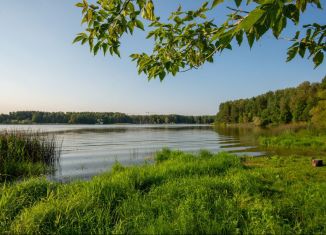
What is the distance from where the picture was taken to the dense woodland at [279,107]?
71.9 meters

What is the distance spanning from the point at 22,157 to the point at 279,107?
329ft

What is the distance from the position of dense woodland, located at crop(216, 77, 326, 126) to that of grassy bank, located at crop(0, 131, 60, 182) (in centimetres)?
3546

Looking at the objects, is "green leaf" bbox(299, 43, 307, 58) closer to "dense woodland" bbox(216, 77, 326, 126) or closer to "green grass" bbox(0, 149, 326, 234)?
"green grass" bbox(0, 149, 326, 234)

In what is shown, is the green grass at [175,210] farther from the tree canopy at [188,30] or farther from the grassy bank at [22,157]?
the grassy bank at [22,157]

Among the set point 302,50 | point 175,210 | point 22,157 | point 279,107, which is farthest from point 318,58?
point 279,107

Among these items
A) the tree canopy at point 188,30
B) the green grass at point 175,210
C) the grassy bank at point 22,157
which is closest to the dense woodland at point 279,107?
the green grass at point 175,210

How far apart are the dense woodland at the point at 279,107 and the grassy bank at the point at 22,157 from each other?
35.5m

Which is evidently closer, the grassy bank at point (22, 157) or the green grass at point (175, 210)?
the green grass at point (175, 210)

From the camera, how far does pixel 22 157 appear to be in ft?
45.6

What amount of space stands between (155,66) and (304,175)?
8448 millimetres

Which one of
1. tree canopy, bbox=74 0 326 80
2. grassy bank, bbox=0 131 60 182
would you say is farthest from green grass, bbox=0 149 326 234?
grassy bank, bbox=0 131 60 182

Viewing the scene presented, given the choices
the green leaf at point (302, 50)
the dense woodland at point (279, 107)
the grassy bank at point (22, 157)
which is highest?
the dense woodland at point (279, 107)

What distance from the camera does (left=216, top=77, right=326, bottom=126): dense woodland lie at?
71.9 m

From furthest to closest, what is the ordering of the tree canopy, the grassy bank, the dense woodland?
the dense woodland → the grassy bank → the tree canopy
